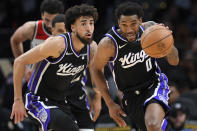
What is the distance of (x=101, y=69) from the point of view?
Answer: 5.68 meters

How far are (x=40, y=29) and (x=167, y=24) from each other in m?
3.84

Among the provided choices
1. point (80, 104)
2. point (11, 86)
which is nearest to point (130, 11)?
point (80, 104)

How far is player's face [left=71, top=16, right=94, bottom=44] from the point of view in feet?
17.8

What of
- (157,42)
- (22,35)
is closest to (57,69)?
(157,42)

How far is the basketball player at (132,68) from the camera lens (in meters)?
5.36

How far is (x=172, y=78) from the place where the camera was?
30.3 ft

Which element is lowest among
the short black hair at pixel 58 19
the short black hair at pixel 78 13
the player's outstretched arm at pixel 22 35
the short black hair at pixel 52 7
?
the player's outstretched arm at pixel 22 35

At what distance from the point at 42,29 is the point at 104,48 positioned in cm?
166

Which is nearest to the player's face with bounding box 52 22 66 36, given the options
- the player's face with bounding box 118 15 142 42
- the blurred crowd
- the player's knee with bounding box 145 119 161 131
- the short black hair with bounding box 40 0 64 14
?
the short black hair with bounding box 40 0 64 14

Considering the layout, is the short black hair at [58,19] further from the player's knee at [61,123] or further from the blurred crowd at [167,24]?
the blurred crowd at [167,24]

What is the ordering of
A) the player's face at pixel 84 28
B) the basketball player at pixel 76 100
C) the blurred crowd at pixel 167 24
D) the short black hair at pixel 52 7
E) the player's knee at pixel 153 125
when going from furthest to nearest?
the blurred crowd at pixel 167 24, the short black hair at pixel 52 7, the basketball player at pixel 76 100, the player's face at pixel 84 28, the player's knee at pixel 153 125

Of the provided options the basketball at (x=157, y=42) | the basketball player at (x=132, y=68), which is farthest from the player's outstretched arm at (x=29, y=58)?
the basketball at (x=157, y=42)

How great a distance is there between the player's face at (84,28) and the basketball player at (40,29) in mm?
1174

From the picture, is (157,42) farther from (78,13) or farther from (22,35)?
(22,35)
